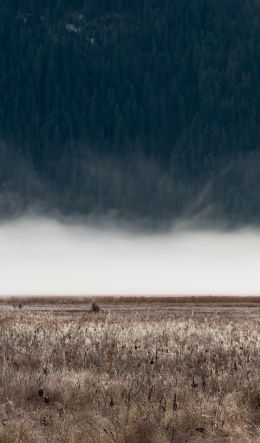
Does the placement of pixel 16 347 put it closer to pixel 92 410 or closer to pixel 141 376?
pixel 141 376

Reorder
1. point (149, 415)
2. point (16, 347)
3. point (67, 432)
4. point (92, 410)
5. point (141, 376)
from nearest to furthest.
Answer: point (67, 432) < point (149, 415) < point (92, 410) < point (141, 376) < point (16, 347)

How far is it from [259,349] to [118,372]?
4.44m

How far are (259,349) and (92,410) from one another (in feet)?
26.5

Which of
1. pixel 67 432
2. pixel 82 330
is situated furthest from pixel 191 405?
pixel 82 330

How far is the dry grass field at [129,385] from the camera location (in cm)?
1488

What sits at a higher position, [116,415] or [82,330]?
[82,330]

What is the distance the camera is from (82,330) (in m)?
27.8

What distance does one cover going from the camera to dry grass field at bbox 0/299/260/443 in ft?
48.8

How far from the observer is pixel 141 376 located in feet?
66.8

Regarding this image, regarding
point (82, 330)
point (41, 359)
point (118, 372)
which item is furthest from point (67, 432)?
point (82, 330)

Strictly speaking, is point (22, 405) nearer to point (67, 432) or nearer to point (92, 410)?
point (92, 410)

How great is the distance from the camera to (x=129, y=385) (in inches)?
746

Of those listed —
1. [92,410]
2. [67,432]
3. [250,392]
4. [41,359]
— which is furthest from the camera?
[41,359]

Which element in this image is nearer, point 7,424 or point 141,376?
point 7,424
